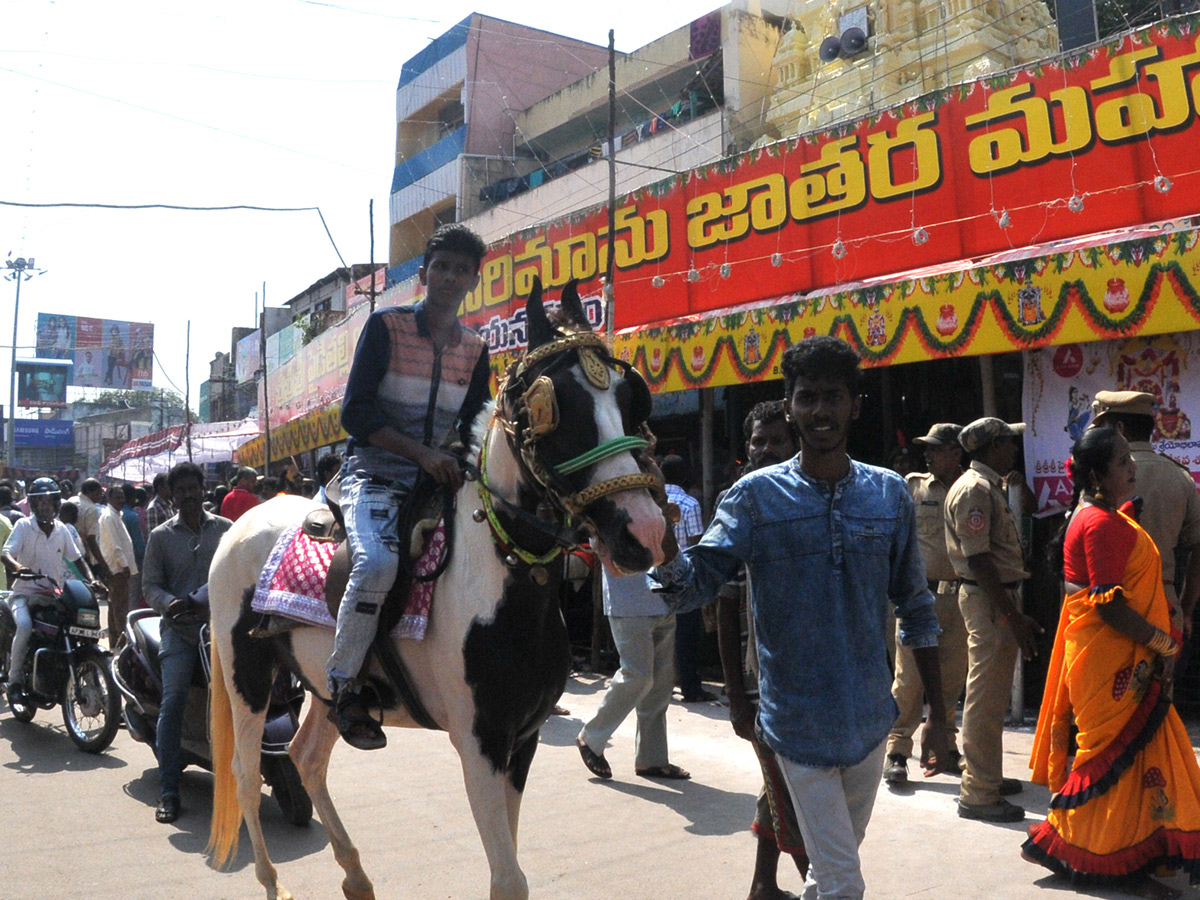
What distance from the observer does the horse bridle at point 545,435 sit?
2828 millimetres

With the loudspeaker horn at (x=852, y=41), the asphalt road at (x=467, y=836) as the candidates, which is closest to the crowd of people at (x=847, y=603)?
the asphalt road at (x=467, y=836)

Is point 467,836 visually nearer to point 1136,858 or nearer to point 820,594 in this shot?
point 1136,858

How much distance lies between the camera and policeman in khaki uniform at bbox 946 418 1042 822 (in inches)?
203

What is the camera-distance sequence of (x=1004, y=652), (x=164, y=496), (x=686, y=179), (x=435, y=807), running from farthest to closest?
(x=164, y=496) < (x=686, y=179) < (x=435, y=807) < (x=1004, y=652)

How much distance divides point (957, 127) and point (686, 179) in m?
3.02

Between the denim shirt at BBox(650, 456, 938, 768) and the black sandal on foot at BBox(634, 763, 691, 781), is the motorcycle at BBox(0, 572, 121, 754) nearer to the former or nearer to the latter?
the black sandal on foot at BBox(634, 763, 691, 781)

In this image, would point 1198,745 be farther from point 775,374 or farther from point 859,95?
point 859,95

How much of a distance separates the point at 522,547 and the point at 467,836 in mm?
2486

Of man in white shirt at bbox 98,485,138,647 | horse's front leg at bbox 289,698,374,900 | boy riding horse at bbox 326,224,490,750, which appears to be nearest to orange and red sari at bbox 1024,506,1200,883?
boy riding horse at bbox 326,224,490,750

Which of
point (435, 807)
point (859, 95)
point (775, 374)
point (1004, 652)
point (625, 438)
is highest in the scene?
point (859, 95)

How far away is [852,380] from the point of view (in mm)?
2875

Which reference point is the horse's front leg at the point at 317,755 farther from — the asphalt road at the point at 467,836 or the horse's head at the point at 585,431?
the horse's head at the point at 585,431

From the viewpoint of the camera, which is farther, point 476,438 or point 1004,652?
point 1004,652

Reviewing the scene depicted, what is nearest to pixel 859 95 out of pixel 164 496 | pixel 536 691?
pixel 164 496
